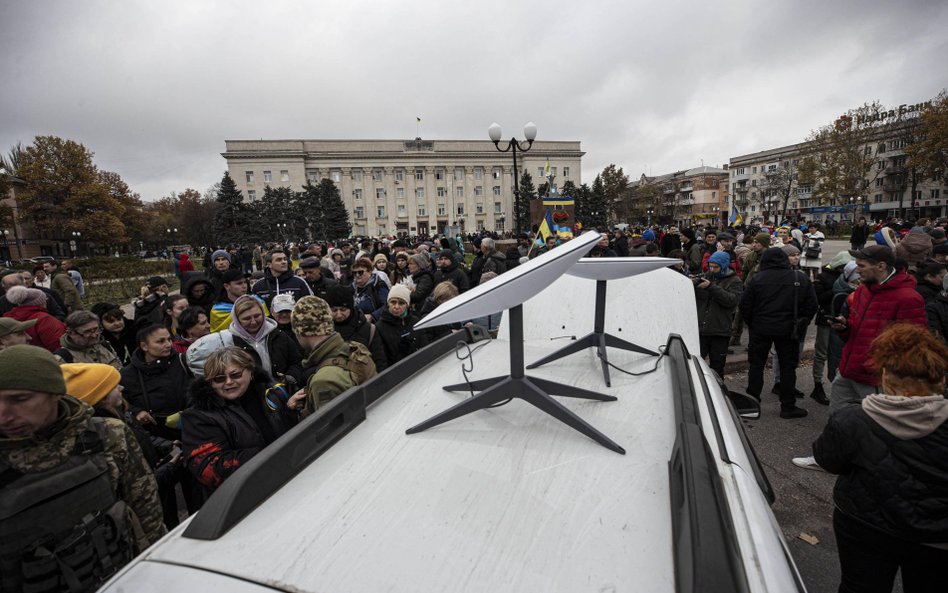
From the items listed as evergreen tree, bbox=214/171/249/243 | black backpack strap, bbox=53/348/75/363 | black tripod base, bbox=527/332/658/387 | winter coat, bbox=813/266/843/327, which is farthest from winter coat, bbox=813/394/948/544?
evergreen tree, bbox=214/171/249/243

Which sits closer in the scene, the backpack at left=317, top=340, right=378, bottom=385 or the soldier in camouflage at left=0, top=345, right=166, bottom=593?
the soldier in camouflage at left=0, top=345, right=166, bottom=593

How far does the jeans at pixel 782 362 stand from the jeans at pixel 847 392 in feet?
3.26

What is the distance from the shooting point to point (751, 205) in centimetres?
7956

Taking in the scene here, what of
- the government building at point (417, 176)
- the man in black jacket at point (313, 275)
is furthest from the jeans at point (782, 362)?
the government building at point (417, 176)

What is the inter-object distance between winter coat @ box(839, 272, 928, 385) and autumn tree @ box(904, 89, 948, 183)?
4717 centimetres

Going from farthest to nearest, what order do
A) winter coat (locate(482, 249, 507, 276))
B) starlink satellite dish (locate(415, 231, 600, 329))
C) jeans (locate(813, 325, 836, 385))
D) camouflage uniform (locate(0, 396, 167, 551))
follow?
winter coat (locate(482, 249, 507, 276)) → jeans (locate(813, 325, 836, 385)) → camouflage uniform (locate(0, 396, 167, 551)) → starlink satellite dish (locate(415, 231, 600, 329))

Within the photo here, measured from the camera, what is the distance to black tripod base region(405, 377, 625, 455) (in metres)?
1.71

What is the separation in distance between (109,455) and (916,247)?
299 inches

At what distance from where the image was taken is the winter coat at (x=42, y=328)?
15.1ft

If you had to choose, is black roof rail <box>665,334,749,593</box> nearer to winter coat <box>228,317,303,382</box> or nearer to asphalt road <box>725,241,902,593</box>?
asphalt road <box>725,241,902,593</box>

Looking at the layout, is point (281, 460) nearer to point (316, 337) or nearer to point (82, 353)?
point (316, 337)

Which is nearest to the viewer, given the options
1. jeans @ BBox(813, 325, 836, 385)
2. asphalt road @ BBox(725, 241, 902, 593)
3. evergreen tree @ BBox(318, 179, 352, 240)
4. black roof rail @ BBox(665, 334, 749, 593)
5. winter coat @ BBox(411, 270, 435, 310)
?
black roof rail @ BBox(665, 334, 749, 593)

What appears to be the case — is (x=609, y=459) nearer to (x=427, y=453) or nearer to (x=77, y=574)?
(x=427, y=453)

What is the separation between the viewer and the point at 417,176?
77625 millimetres
